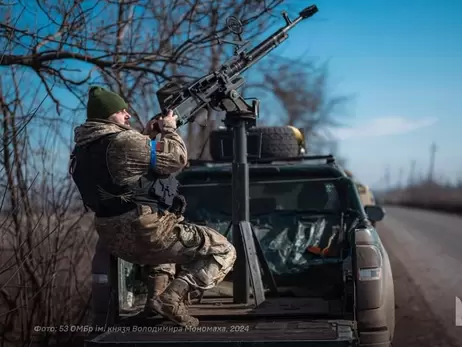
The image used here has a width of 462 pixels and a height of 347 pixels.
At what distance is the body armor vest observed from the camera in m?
3.83

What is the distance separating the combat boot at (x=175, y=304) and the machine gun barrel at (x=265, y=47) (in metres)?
1.83

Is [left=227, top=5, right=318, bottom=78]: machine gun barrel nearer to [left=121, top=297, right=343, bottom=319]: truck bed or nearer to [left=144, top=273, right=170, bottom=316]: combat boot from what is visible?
[left=144, top=273, right=170, bottom=316]: combat boot

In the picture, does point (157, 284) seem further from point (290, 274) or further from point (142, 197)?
point (290, 274)

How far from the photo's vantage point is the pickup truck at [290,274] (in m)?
Answer: 3.83

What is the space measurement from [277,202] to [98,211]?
2.43m

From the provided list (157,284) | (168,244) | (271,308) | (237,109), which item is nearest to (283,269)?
(271,308)

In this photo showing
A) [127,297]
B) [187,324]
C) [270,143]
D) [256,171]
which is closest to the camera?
[187,324]

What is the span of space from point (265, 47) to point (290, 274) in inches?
78.7

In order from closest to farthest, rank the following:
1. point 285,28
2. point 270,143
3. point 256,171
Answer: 1. point 285,28
2. point 256,171
3. point 270,143

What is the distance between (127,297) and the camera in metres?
4.69

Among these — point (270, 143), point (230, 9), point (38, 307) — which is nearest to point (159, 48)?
point (230, 9)

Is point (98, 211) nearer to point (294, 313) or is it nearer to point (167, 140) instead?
→ point (167, 140)

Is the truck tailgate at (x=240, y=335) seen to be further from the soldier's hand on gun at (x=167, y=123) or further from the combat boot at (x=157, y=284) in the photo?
the soldier's hand on gun at (x=167, y=123)

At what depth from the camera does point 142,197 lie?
389 cm
